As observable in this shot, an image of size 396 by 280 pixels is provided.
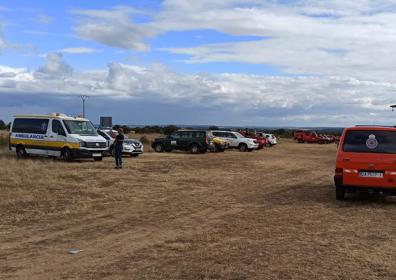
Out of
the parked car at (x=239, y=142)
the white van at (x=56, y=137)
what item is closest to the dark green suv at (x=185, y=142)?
the parked car at (x=239, y=142)

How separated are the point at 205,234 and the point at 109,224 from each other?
6.65 ft

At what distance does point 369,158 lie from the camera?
1283 cm

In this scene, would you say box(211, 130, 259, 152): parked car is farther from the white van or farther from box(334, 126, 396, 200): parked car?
box(334, 126, 396, 200): parked car

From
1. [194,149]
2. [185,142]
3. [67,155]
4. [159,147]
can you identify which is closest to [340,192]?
[67,155]

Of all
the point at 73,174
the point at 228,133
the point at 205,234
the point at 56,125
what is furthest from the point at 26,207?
the point at 228,133

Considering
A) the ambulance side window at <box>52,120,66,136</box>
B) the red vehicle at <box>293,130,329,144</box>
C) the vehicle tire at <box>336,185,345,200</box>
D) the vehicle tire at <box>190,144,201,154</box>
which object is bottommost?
the vehicle tire at <box>336,185,345,200</box>

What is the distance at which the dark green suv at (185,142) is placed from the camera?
115ft

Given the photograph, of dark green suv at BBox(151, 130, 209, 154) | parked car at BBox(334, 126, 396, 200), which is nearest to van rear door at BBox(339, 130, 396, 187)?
parked car at BBox(334, 126, 396, 200)

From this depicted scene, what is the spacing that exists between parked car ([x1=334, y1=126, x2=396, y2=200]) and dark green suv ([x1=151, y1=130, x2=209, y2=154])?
21.6 m

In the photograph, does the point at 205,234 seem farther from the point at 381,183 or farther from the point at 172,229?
the point at 381,183

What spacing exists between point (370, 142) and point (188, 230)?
603cm

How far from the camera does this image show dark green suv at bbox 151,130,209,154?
3497 centimetres

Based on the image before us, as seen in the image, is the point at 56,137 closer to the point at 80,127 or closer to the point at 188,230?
the point at 80,127

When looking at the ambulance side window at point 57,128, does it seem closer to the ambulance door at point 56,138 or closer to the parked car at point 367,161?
the ambulance door at point 56,138
